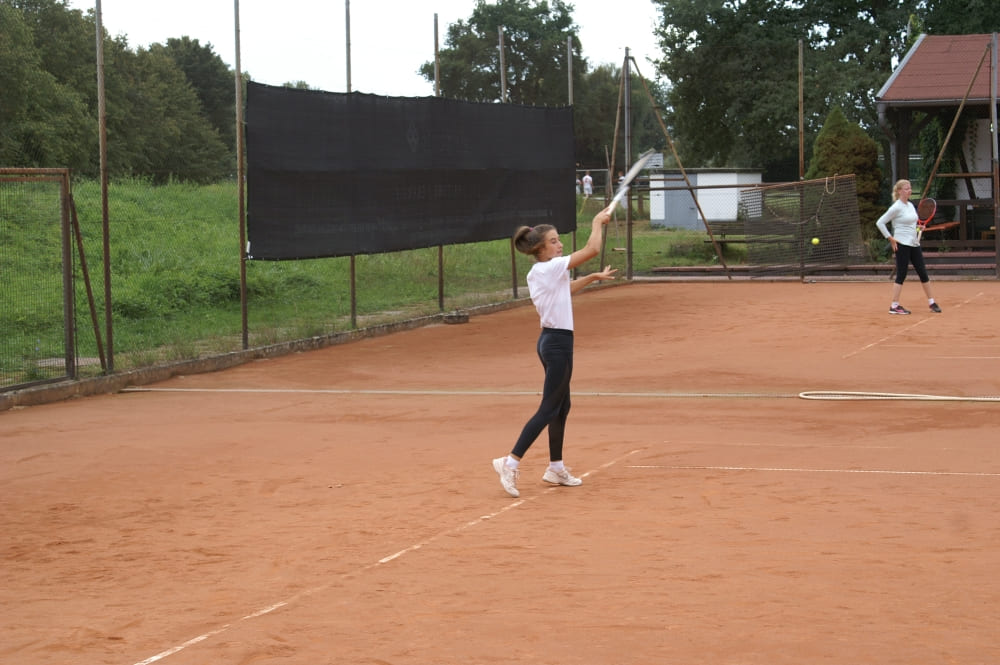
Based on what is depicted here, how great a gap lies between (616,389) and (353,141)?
6275 millimetres

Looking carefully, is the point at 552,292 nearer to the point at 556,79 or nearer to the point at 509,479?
the point at 509,479

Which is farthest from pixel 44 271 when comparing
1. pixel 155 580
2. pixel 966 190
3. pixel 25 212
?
pixel 966 190

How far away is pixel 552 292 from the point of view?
329 inches

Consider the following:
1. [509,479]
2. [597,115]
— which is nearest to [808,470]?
[509,479]

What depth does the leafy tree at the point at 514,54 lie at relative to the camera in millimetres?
69188

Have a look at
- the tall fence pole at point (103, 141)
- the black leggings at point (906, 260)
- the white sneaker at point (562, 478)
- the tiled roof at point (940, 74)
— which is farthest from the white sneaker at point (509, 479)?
the tiled roof at point (940, 74)

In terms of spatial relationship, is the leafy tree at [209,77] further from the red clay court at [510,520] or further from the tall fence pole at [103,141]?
the red clay court at [510,520]

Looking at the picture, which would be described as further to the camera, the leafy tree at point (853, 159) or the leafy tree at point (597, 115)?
the leafy tree at point (597, 115)

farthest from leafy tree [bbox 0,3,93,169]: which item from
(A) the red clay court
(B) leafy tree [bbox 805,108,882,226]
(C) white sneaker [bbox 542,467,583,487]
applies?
(B) leafy tree [bbox 805,108,882,226]

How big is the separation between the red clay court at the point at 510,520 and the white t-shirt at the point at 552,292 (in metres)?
1.13

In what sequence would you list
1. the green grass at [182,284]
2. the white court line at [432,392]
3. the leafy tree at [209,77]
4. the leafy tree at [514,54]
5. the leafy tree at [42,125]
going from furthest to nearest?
the leafy tree at [514,54] → the leafy tree at [209,77] → the leafy tree at [42,125] → the green grass at [182,284] → the white court line at [432,392]

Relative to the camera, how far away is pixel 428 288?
82.1ft

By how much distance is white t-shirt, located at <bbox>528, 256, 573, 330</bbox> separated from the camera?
27.3ft

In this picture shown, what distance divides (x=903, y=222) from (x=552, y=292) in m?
12.3
